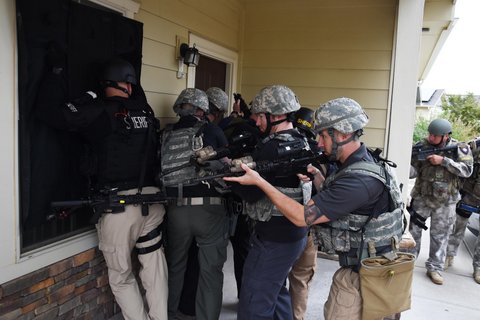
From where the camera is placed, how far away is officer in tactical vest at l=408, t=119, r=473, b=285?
4.07 metres

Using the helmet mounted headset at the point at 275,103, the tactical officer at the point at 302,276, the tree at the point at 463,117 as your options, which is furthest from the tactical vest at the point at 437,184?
the tree at the point at 463,117

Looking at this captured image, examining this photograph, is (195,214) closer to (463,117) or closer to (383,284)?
(383,284)

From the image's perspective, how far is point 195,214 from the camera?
105 inches

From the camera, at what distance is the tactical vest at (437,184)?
4156 mm

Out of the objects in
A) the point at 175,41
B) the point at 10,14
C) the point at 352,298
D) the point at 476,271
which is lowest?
the point at 476,271

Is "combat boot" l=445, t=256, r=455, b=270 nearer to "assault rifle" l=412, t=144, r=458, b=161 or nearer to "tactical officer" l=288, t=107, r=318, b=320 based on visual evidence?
"assault rifle" l=412, t=144, r=458, b=161

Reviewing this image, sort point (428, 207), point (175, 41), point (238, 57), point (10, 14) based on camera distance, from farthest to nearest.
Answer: point (238, 57) → point (428, 207) → point (175, 41) → point (10, 14)

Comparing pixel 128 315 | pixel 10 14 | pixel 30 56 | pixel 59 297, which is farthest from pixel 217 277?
pixel 10 14

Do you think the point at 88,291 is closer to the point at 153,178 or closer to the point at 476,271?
the point at 153,178

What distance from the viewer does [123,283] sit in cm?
255

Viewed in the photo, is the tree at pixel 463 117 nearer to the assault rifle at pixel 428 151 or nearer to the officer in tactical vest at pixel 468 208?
the officer in tactical vest at pixel 468 208

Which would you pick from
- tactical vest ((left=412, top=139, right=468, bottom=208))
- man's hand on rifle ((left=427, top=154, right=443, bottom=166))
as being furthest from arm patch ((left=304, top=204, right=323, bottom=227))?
→ tactical vest ((left=412, top=139, right=468, bottom=208))

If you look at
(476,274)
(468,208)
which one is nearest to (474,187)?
(468,208)

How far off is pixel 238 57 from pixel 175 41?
1701 mm
